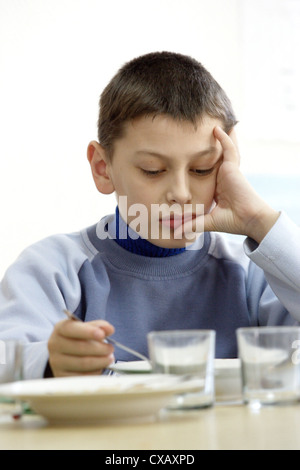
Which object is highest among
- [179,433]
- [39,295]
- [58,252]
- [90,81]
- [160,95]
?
[90,81]

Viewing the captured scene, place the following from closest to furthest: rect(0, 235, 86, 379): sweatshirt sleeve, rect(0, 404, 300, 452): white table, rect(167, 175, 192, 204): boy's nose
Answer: rect(0, 404, 300, 452): white table
rect(0, 235, 86, 379): sweatshirt sleeve
rect(167, 175, 192, 204): boy's nose

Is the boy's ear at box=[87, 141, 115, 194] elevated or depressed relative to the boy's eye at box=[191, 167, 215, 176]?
elevated

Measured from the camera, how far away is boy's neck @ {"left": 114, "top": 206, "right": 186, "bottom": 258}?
134cm

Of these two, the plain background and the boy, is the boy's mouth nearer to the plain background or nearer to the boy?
the boy

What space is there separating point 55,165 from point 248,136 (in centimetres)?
88

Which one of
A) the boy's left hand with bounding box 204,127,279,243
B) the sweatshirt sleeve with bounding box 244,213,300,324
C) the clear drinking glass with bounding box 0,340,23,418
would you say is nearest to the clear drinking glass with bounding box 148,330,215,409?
the clear drinking glass with bounding box 0,340,23,418

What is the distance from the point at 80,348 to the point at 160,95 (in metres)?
0.67

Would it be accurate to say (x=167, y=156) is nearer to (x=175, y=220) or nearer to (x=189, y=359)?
(x=175, y=220)

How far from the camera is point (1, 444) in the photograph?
1.60 ft

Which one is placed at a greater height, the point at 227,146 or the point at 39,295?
the point at 227,146

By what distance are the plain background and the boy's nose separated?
167 cm

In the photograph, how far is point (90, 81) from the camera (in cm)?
293

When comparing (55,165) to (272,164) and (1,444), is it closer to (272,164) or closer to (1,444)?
(272,164)

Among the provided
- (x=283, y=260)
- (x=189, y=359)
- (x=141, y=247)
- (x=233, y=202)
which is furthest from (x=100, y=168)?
(x=189, y=359)
